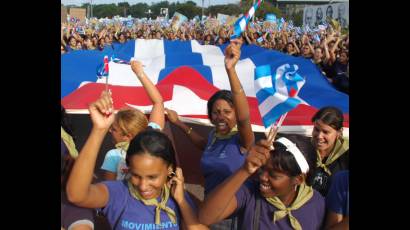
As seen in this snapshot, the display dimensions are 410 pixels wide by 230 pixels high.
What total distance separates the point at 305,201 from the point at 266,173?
0.60 ft

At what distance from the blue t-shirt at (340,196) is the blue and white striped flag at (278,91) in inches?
12.8

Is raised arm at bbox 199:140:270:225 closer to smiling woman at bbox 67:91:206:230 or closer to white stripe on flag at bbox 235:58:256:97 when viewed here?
smiling woman at bbox 67:91:206:230

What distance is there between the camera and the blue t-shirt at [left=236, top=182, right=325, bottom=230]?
164 centimetres

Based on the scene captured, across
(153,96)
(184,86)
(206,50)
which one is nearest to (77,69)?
(184,86)

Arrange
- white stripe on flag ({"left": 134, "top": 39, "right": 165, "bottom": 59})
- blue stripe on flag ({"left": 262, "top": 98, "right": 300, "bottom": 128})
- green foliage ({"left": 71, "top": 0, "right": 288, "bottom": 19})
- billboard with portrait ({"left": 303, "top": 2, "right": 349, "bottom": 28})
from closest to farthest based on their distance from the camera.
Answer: blue stripe on flag ({"left": 262, "top": 98, "right": 300, "bottom": 128}), white stripe on flag ({"left": 134, "top": 39, "right": 165, "bottom": 59}), billboard with portrait ({"left": 303, "top": 2, "right": 349, "bottom": 28}), green foliage ({"left": 71, "top": 0, "right": 288, "bottom": 19})

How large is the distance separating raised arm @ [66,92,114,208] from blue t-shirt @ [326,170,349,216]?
838 mm

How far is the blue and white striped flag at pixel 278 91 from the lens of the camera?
72.4 inches

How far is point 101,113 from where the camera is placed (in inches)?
59.7

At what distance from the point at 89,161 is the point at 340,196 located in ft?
2.95

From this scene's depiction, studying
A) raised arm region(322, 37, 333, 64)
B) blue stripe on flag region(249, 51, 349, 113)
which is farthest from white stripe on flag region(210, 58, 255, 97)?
raised arm region(322, 37, 333, 64)

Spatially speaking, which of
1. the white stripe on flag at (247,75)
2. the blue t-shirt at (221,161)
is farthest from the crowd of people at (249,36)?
the blue t-shirt at (221,161)

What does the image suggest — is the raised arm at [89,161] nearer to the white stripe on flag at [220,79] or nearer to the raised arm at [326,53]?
the white stripe on flag at [220,79]
